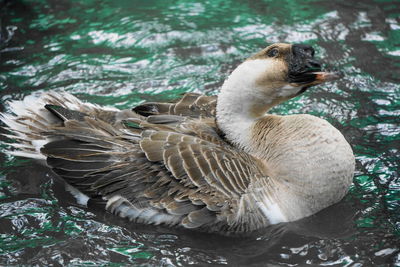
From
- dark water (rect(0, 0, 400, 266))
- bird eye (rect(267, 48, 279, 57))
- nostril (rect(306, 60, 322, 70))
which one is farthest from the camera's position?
bird eye (rect(267, 48, 279, 57))

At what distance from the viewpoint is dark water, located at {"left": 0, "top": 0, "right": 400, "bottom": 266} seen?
17.5 feet

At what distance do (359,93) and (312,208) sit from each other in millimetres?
2845

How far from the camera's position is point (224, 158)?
544cm

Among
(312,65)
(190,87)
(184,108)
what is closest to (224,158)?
(184,108)

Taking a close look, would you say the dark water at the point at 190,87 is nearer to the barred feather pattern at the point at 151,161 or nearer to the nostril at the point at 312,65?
the barred feather pattern at the point at 151,161

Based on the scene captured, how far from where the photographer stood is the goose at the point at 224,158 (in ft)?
17.5

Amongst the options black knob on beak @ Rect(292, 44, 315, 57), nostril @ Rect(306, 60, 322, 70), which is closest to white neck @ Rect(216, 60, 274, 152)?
black knob on beak @ Rect(292, 44, 315, 57)

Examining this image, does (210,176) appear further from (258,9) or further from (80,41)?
(258,9)

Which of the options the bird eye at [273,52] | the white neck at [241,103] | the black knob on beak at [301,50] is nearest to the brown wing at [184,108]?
the white neck at [241,103]

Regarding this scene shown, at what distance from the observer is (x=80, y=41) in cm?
948

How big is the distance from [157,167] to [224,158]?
0.63 meters

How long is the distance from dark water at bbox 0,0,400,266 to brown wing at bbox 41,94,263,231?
23 cm

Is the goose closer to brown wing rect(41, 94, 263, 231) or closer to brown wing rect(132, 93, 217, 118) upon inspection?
brown wing rect(41, 94, 263, 231)

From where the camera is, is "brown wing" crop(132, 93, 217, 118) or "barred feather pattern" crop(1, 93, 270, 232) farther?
"brown wing" crop(132, 93, 217, 118)
